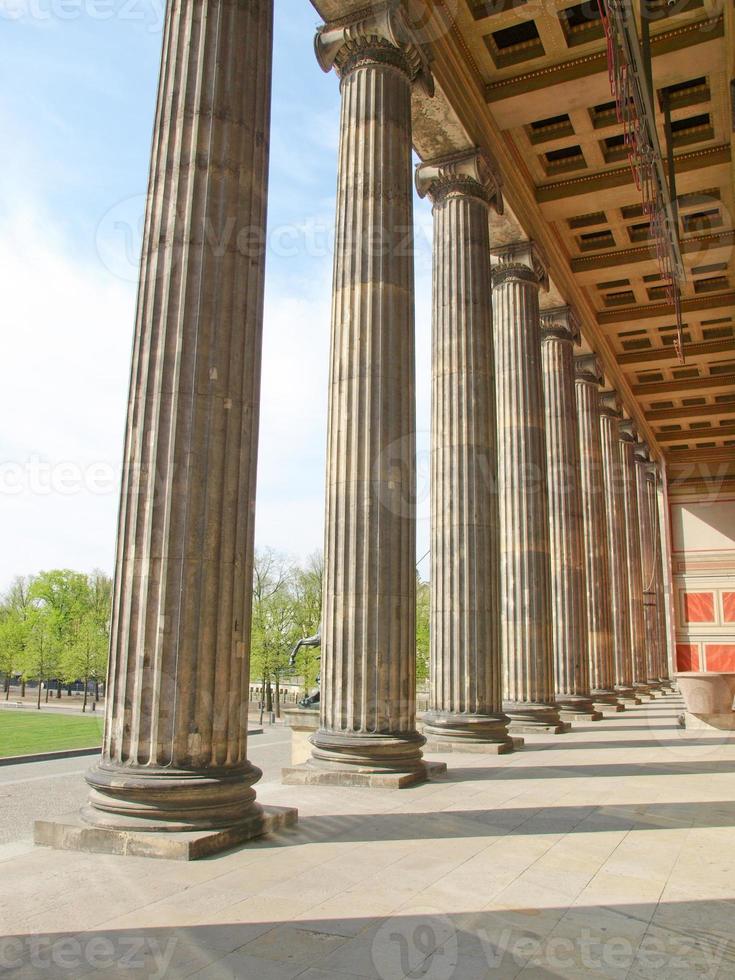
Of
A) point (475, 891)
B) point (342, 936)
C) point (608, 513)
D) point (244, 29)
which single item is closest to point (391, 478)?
point (244, 29)

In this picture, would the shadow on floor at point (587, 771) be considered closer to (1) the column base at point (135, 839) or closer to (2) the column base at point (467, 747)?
(2) the column base at point (467, 747)

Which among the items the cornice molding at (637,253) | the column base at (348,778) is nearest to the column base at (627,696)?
the cornice molding at (637,253)

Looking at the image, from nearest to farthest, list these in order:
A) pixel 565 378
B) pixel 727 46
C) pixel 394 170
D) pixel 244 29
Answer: pixel 244 29, pixel 394 170, pixel 727 46, pixel 565 378

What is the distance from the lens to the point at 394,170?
1698 centimetres

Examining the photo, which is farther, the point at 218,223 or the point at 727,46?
the point at 727,46

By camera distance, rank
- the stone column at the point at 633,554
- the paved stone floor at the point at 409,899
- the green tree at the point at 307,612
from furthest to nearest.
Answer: the green tree at the point at 307,612 < the stone column at the point at 633,554 < the paved stone floor at the point at 409,899

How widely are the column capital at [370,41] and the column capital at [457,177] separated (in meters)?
5.25

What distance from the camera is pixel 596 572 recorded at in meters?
36.1

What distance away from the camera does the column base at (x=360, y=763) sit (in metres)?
13.9

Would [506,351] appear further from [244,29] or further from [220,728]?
[220,728]

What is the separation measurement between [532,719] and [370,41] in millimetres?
18819

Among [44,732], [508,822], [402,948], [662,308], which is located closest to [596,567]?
[662,308]

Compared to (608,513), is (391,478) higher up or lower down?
lower down

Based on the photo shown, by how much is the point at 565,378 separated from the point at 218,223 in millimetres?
24617
